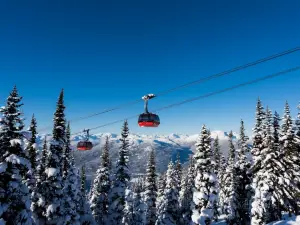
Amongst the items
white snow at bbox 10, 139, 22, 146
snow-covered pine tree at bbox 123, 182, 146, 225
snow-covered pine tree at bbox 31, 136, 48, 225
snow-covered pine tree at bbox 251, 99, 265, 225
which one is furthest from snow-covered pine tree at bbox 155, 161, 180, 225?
white snow at bbox 10, 139, 22, 146

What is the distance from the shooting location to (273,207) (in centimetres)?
4166

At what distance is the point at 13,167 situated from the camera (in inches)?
871

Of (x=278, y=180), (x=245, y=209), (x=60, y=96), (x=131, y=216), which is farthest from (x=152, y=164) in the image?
(x=60, y=96)

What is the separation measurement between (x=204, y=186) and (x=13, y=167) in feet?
74.0

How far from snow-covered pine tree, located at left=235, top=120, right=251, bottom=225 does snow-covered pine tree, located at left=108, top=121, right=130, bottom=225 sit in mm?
20685

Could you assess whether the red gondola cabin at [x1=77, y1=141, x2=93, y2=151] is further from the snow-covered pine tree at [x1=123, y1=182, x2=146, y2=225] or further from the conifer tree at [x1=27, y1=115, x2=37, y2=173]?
the snow-covered pine tree at [x1=123, y1=182, x2=146, y2=225]

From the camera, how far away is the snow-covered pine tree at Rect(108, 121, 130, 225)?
4428 centimetres

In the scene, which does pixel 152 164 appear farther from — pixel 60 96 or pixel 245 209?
pixel 60 96

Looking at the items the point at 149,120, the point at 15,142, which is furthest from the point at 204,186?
the point at 15,142

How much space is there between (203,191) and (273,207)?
1426 centimetres

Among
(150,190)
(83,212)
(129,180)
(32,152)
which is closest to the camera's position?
(32,152)

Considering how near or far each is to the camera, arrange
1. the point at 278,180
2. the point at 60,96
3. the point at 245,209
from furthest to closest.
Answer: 1. the point at 245,209
2. the point at 278,180
3. the point at 60,96

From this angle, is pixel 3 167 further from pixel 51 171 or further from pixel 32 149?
pixel 32 149

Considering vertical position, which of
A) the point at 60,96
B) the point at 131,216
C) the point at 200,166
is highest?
the point at 60,96
